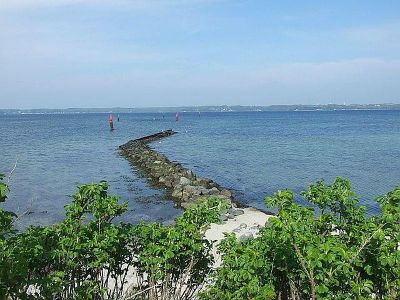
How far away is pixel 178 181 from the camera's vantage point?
82.7ft

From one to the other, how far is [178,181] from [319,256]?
831 inches

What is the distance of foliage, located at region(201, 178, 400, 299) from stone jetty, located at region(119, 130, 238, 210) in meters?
12.0

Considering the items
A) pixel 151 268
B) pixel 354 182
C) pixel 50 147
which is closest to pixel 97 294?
pixel 151 268

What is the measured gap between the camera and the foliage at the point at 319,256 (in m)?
4.36

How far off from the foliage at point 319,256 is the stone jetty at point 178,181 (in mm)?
11956

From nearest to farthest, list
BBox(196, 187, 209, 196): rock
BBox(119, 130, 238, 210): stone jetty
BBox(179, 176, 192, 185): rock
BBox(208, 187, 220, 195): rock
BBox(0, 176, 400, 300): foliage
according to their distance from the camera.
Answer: BBox(0, 176, 400, 300): foliage → BBox(119, 130, 238, 210): stone jetty → BBox(196, 187, 209, 196): rock → BBox(208, 187, 220, 195): rock → BBox(179, 176, 192, 185): rock

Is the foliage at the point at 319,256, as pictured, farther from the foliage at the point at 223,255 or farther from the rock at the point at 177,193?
the rock at the point at 177,193

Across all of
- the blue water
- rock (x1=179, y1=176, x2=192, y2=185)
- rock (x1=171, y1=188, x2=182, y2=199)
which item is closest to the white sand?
the blue water

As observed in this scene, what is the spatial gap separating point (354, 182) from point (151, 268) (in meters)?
22.5

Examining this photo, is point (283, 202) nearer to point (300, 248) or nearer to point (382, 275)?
point (300, 248)

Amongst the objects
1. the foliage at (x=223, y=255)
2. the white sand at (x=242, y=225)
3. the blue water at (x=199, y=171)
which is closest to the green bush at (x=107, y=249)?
the foliage at (x=223, y=255)

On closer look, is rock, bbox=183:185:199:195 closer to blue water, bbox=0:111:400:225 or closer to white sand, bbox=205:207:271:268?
blue water, bbox=0:111:400:225

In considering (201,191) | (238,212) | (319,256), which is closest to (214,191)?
(201,191)

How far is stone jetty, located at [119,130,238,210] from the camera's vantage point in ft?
70.9
